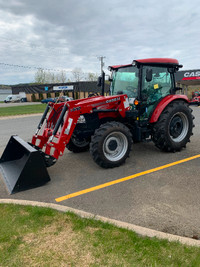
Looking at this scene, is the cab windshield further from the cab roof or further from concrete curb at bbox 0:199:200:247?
concrete curb at bbox 0:199:200:247

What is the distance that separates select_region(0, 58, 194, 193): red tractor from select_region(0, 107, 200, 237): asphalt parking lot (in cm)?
34

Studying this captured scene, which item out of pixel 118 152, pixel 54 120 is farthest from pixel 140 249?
pixel 54 120

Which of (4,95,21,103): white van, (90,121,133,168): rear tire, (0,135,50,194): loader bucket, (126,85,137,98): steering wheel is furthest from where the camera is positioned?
(4,95,21,103): white van

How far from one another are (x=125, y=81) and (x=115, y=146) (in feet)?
6.26

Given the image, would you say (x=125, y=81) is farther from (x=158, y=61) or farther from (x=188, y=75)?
(x=188, y=75)

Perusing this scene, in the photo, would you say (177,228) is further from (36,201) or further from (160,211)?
(36,201)

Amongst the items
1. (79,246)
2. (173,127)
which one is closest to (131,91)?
(173,127)

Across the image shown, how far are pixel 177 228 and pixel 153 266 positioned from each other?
805 mm

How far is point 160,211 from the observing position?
3.03m

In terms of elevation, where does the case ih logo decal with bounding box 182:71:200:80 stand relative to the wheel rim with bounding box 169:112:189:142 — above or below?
above

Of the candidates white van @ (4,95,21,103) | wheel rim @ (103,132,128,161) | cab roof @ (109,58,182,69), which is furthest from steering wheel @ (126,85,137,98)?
white van @ (4,95,21,103)

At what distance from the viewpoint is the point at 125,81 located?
5.60m

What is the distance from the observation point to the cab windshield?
531 centimetres

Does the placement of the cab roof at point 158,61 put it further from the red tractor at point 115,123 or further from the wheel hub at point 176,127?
the wheel hub at point 176,127
